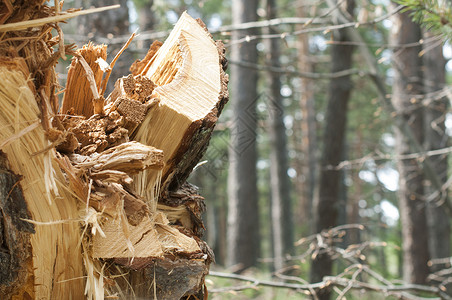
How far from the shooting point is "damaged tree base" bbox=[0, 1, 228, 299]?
4.28 ft

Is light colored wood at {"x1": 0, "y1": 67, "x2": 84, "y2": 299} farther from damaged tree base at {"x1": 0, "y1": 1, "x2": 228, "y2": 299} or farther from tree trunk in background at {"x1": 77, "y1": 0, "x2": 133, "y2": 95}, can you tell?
tree trunk in background at {"x1": 77, "y1": 0, "x2": 133, "y2": 95}

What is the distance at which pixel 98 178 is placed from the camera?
1398 mm

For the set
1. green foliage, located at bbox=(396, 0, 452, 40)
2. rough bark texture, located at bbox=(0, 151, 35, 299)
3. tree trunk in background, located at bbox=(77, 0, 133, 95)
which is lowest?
rough bark texture, located at bbox=(0, 151, 35, 299)

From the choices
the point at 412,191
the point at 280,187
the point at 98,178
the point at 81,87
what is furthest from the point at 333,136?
the point at 98,178

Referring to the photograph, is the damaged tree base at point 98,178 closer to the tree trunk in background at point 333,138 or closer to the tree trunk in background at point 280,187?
the tree trunk in background at point 333,138

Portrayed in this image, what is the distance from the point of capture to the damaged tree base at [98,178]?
1.30 meters

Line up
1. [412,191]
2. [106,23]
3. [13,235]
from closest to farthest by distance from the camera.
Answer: [13,235] < [106,23] < [412,191]

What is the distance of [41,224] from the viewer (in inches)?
52.7


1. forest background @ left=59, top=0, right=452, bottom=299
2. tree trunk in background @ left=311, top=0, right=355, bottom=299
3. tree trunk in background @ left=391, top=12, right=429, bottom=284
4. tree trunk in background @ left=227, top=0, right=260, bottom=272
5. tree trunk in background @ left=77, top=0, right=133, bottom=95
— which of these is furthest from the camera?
tree trunk in background @ left=227, top=0, right=260, bottom=272

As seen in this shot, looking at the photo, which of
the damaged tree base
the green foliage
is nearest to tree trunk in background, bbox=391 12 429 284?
the green foliage

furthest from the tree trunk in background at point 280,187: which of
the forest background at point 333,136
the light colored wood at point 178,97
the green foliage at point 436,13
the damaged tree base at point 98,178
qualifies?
the damaged tree base at point 98,178

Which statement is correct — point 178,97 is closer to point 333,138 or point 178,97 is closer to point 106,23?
point 106,23

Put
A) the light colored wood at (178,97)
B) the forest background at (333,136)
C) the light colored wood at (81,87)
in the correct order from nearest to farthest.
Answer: the light colored wood at (178,97) < the light colored wood at (81,87) < the forest background at (333,136)

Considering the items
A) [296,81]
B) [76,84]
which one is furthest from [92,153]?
[296,81]
